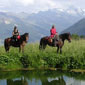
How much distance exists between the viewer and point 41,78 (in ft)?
56.5

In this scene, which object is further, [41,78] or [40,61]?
[40,61]

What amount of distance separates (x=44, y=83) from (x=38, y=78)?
1.57 meters

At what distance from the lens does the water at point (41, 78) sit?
16.0 metres

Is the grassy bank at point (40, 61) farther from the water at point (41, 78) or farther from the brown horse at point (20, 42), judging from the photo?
the brown horse at point (20, 42)

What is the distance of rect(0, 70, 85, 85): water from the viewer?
1603 cm

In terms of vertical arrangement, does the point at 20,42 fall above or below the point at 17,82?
above

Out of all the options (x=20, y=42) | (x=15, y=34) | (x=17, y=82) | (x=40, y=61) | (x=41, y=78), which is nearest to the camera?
(x=17, y=82)

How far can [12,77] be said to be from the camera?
17.6 m

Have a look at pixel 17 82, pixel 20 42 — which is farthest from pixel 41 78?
pixel 20 42

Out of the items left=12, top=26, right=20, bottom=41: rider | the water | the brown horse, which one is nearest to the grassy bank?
the water

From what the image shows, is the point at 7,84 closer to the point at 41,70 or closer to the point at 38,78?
the point at 38,78

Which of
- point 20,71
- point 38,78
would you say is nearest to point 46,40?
point 20,71

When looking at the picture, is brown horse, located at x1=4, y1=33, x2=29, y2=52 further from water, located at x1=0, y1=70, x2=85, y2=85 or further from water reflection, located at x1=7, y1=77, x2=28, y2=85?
water reflection, located at x1=7, y1=77, x2=28, y2=85

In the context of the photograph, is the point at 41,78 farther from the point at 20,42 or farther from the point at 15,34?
the point at 15,34
